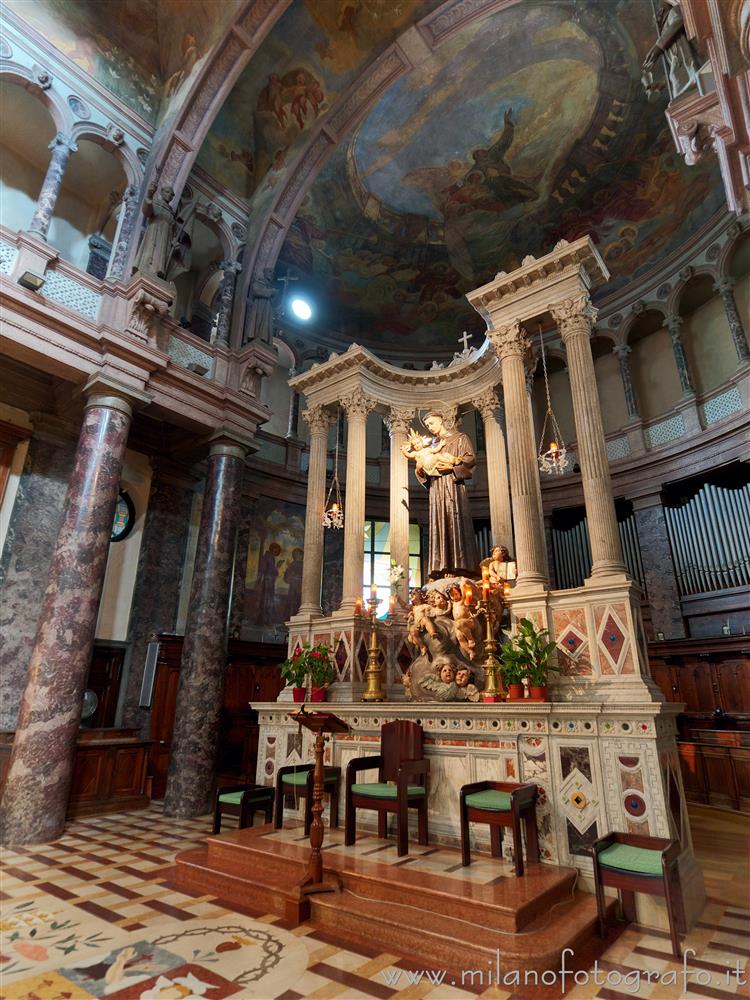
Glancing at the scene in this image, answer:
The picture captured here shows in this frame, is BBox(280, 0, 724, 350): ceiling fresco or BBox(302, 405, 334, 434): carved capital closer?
BBox(302, 405, 334, 434): carved capital

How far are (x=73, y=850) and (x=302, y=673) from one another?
3258 millimetres

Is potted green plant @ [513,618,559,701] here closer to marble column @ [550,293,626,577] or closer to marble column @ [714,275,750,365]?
marble column @ [550,293,626,577]

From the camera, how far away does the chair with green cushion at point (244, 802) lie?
→ 619 centimetres

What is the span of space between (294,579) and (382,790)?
9.21m

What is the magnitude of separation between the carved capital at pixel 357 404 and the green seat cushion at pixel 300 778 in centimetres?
596

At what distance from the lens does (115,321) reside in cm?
939

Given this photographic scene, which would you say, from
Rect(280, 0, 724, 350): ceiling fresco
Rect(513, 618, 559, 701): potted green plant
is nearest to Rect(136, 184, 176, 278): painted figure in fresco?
Rect(280, 0, 724, 350): ceiling fresco

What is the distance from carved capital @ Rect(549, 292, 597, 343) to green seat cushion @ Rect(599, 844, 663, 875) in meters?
6.18

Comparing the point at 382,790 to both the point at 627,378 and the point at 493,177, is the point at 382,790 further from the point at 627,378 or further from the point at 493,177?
the point at 493,177

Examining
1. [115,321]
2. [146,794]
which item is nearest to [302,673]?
[146,794]

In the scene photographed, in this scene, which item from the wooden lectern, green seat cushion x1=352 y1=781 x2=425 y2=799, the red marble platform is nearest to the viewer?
the red marble platform

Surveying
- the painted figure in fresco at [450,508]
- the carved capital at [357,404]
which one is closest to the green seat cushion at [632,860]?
the painted figure in fresco at [450,508]

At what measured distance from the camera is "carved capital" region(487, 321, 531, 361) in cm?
843

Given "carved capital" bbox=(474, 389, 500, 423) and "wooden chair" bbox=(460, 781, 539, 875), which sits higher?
"carved capital" bbox=(474, 389, 500, 423)
